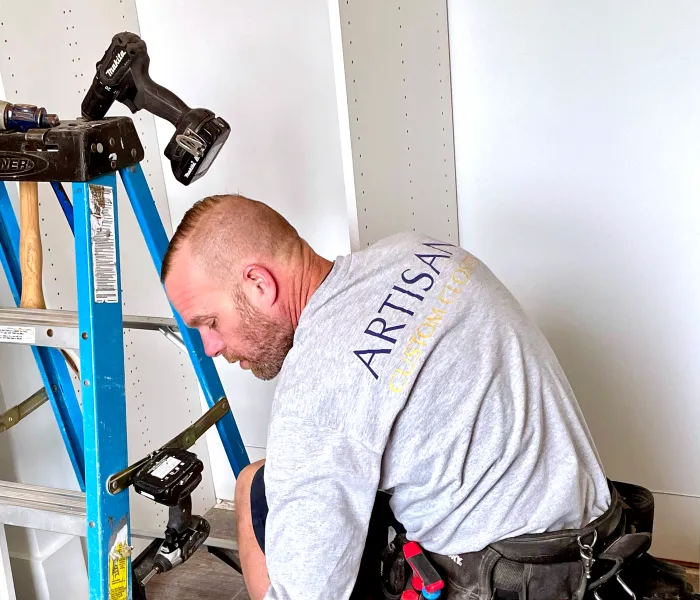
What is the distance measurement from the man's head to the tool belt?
0.45 meters

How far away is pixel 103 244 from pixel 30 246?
0.63ft

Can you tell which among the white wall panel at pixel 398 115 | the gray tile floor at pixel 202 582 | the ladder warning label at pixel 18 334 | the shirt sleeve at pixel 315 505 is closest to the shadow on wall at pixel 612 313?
the white wall panel at pixel 398 115

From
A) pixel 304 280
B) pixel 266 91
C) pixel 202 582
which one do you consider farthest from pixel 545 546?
pixel 266 91

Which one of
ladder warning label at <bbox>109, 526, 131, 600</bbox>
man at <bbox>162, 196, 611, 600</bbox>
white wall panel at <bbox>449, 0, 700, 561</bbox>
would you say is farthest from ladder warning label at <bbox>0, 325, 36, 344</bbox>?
white wall panel at <bbox>449, 0, 700, 561</bbox>

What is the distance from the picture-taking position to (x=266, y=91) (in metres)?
1.87

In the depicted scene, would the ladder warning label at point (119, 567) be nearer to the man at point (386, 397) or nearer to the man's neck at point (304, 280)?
the man at point (386, 397)

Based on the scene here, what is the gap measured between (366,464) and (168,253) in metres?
0.47

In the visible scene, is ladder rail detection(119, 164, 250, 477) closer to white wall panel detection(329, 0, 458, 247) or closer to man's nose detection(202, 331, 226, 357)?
man's nose detection(202, 331, 226, 357)

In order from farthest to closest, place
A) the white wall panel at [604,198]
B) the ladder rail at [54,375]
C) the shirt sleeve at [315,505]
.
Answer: the white wall panel at [604,198] → the ladder rail at [54,375] → the shirt sleeve at [315,505]

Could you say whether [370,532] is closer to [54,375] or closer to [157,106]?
[54,375]

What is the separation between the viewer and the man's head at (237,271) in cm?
117

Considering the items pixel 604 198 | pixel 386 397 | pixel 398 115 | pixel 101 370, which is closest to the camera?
pixel 386 397

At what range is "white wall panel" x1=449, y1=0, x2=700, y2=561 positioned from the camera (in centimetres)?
171

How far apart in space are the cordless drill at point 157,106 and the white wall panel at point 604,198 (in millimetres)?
854
